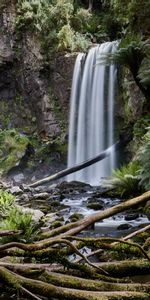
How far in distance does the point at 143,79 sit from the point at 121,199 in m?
3.14

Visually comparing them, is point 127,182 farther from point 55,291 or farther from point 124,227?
point 55,291

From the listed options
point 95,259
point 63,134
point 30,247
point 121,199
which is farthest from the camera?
point 63,134

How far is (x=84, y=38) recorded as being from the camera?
65.3ft

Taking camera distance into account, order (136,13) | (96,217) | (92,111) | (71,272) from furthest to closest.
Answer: (92,111) → (136,13) → (71,272) → (96,217)

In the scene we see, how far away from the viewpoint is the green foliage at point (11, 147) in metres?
19.3

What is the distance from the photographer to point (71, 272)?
306cm

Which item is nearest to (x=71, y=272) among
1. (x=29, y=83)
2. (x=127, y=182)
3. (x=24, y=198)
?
(x=127, y=182)

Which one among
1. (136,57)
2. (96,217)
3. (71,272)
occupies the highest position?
(136,57)

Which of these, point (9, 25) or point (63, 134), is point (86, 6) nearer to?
point (9, 25)

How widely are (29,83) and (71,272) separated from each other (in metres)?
18.8

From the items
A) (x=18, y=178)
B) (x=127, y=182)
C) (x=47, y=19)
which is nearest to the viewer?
(x=127, y=182)

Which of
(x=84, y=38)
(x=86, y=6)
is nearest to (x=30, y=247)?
(x=84, y=38)

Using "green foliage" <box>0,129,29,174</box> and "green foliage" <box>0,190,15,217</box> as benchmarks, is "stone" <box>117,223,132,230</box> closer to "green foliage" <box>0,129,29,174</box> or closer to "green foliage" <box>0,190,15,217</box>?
"green foliage" <box>0,190,15,217</box>

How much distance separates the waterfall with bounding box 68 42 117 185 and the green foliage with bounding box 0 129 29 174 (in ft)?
8.38
